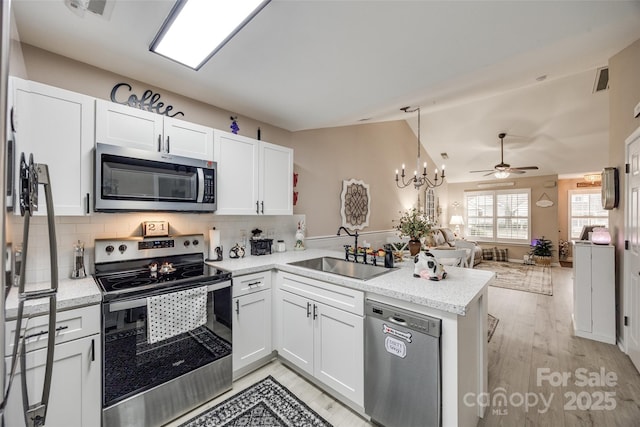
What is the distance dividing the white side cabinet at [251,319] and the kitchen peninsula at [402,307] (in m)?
0.03

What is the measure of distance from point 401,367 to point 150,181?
6.99 feet

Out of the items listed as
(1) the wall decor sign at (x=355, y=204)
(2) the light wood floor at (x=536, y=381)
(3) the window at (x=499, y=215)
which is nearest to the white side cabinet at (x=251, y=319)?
(2) the light wood floor at (x=536, y=381)

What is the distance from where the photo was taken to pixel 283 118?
9.77ft

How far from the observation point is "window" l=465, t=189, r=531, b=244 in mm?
7379

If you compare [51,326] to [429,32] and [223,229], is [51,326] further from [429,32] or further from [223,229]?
[429,32]

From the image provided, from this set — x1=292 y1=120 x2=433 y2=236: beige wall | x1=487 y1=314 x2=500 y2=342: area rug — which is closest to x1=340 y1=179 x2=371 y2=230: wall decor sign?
x1=292 y1=120 x2=433 y2=236: beige wall

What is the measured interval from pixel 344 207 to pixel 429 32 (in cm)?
279

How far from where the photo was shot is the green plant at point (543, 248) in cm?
677

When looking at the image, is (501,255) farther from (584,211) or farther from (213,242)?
(213,242)

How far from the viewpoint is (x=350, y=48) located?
1808 millimetres

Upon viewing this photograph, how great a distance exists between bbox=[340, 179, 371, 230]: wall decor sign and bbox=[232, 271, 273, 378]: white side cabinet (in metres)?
2.13

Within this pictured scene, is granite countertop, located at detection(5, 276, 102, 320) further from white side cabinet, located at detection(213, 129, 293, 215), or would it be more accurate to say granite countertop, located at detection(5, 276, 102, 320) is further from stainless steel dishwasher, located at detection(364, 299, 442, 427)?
stainless steel dishwasher, located at detection(364, 299, 442, 427)

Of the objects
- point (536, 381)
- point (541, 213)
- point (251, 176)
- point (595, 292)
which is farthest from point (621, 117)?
point (541, 213)

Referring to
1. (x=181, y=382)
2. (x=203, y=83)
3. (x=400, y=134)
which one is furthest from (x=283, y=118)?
(x=400, y=134)
